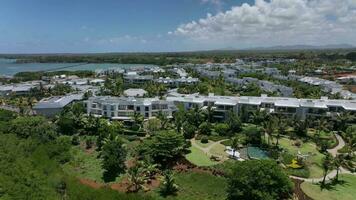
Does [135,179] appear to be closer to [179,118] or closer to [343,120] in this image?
[179,118]

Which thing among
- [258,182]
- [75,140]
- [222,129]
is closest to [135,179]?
[258,182]

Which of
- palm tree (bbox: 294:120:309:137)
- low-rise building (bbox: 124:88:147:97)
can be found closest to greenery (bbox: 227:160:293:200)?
palm tree (bbox: 294:120:309:137)

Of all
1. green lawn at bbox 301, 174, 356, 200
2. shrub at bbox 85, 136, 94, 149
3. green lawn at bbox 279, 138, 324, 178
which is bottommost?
green lawn at bbox 301, 174, 356, 200

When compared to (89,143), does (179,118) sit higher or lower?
higher

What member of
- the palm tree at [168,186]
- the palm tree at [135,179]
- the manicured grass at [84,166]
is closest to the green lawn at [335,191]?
the palm tree at [168,186]

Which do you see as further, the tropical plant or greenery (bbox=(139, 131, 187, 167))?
greenery (bbox=(139, 131, 187, 167))

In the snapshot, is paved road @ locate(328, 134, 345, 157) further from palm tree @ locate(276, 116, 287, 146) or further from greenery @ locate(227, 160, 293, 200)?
greenery @ locate(227, 160, 293, 200)
